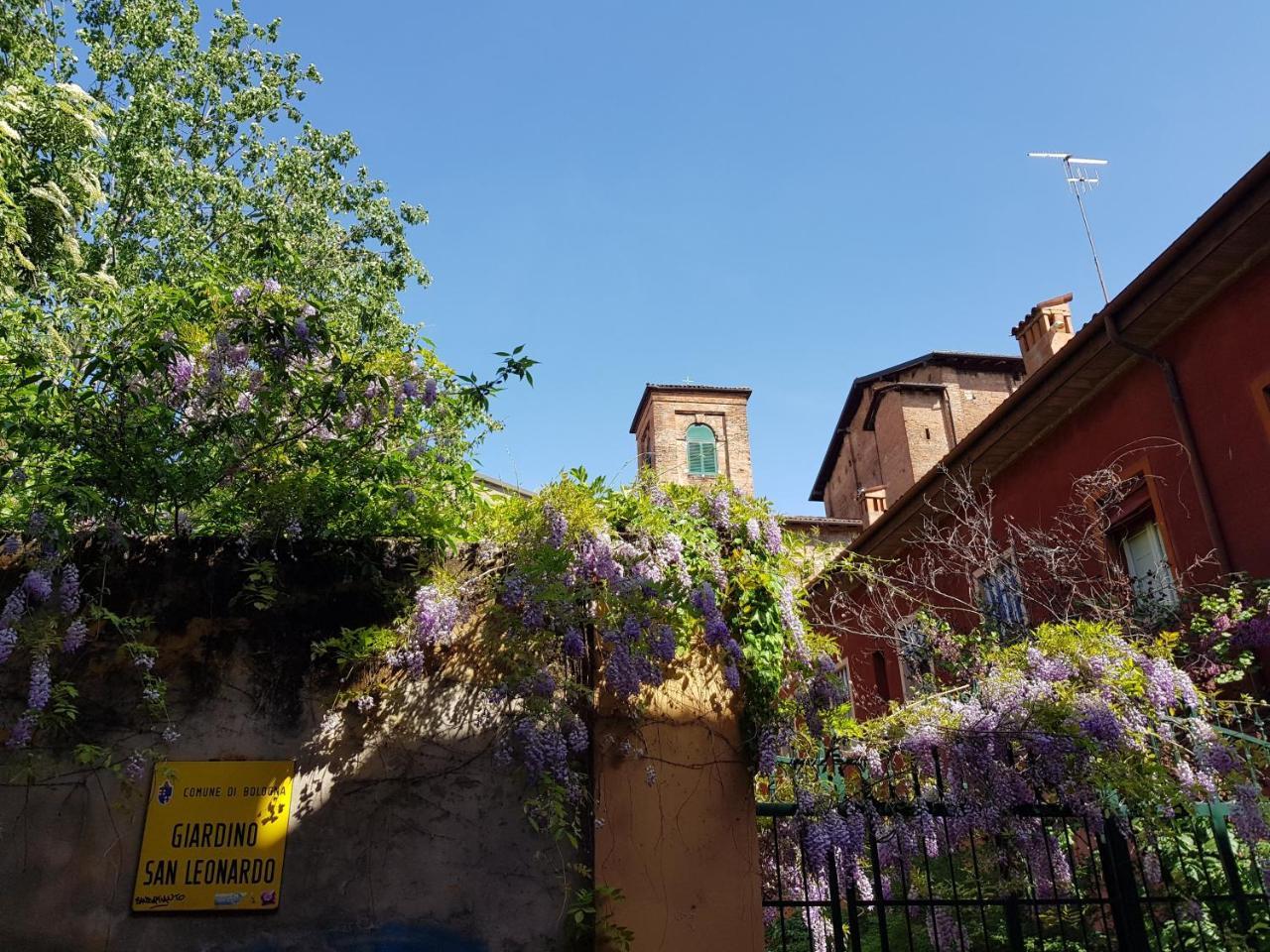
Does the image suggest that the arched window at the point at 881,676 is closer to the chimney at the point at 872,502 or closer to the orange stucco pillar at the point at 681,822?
the chimney at the point at 872,502

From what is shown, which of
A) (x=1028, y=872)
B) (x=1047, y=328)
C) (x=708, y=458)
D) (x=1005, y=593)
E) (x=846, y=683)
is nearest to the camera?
(x=1028, y=872)

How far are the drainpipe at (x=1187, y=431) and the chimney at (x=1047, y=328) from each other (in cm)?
690

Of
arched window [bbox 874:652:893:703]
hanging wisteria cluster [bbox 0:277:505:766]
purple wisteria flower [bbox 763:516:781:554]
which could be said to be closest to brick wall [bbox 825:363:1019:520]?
arched window [bbox 874:652:893:703]

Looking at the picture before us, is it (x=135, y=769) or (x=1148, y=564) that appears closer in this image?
(x=135, y=769)

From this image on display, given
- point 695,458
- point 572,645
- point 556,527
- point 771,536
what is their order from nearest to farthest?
point 572,645 → point 556,527 → point 771,536 → point 695,458

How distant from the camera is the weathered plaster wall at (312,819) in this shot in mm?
3574

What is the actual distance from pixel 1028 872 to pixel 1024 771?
48 centimetres

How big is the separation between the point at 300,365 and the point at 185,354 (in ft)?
1.75

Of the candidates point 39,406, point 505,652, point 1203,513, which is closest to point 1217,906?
point 505,652

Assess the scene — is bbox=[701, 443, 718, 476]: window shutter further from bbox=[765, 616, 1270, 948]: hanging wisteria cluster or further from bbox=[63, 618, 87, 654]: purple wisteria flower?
bbox=[63, 618, 87, 654]: purple wisteria flower

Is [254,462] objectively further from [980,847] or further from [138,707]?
[980,847]

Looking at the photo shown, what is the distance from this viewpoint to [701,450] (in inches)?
1341

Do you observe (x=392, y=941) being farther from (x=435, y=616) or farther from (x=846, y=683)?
(x=846, y=683)

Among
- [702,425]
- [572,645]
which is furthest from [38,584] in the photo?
[702,425]
